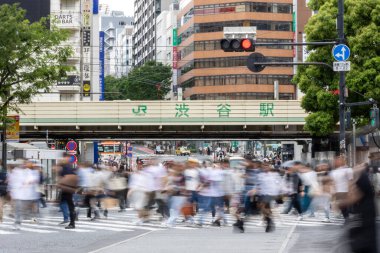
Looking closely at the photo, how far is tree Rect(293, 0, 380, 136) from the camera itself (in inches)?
1651

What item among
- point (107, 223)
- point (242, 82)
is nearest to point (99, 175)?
point (107, 223)

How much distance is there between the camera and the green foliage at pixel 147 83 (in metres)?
103

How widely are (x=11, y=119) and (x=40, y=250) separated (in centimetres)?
2065

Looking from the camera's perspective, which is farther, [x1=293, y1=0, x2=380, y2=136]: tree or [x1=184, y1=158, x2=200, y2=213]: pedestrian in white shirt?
[x1=293, y1=0, x2=380, y2=136]: tree

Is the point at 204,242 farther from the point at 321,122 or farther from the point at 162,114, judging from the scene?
the point at 162,114

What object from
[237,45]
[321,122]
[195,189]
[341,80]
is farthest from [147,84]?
[237,45]

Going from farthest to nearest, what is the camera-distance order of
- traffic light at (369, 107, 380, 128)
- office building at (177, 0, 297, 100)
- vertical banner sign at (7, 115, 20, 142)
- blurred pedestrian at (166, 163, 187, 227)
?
office building at (177, 0, 297, 100)
vertical banner sign at (7, 115, 20, 142)
traffic light at (369, 107, 380, 128)
blurred pedestrian at (166, 163, 187, 227)

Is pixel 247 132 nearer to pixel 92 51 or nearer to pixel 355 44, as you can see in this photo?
pixel 355 44

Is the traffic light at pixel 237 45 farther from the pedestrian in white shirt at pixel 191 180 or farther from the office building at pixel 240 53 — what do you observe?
the office building at pixel 240 53

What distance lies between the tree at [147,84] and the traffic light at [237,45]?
7956 cm

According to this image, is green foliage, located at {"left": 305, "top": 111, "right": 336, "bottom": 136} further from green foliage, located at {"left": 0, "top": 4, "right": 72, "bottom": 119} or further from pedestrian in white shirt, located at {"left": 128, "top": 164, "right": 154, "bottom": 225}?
pedestrian in white shirt, located at {"left": 128, "top": 164, "right": 154, "bottom": 225}

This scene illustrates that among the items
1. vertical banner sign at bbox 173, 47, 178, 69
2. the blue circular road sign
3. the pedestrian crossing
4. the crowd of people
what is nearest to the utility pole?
the blue circular road sign

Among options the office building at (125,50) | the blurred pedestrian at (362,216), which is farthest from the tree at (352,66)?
the office building at (125,50)

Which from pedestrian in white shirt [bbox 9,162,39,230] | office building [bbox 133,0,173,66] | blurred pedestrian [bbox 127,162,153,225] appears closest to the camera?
pedestrian in white shirt [bbox 9,162,39,230]
